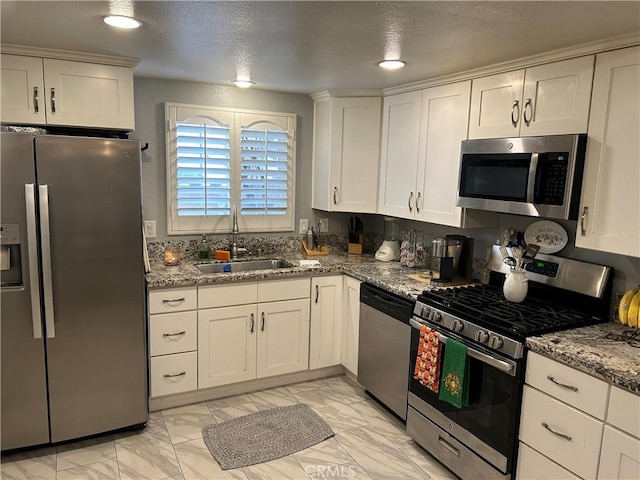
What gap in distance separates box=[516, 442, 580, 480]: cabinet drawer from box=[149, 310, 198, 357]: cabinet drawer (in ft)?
6.54

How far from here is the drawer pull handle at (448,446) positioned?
2.40 m

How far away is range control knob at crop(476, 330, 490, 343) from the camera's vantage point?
218cm

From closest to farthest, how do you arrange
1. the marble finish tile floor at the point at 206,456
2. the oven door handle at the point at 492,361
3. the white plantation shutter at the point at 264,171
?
the oven door handle at the point at 492,361
the marble finish tile floor at the point at 206,456
the white plantation shutter at the point at 264,171

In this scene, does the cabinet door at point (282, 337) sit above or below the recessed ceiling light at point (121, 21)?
below

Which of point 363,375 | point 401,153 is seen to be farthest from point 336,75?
point 363,375

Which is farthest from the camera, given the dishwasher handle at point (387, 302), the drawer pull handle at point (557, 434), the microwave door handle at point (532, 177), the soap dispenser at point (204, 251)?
the soap dispenser at point (204, 251)

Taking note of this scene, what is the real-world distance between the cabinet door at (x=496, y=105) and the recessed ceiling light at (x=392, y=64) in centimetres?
47

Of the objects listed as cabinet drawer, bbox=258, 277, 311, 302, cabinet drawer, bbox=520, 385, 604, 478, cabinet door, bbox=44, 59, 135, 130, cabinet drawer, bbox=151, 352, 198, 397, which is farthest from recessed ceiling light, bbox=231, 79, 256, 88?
cabinet drawer, bbox=520, 385, 604, 478

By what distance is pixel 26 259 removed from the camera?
7.81ft

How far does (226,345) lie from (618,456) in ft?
7.39

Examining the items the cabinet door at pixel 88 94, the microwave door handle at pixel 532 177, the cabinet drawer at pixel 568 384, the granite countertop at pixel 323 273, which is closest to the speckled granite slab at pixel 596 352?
the cabinet drawer at pixel 568 384

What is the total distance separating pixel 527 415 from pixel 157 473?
6.14 ft

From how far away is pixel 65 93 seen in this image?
2627 mm

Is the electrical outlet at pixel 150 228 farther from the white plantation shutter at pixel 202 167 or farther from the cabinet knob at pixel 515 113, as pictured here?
the cabinet knob at pixel 515 113
